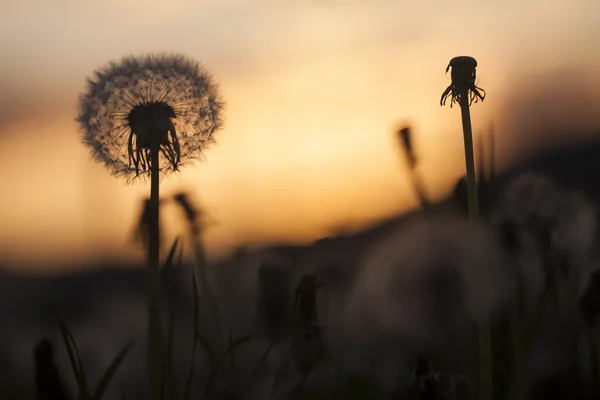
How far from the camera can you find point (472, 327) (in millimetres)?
2152

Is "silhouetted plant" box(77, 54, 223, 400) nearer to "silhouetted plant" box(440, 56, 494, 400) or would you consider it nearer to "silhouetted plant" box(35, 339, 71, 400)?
"silhouetted plant" box(35, 339, 71, 400)

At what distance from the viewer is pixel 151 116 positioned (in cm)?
256

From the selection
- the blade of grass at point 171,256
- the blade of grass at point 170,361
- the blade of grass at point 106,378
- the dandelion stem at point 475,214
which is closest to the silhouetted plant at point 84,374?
the blade of grass at point 106,378

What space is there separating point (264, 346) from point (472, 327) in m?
0.64

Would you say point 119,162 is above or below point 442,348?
above

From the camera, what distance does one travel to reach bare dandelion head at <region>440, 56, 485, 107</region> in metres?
2.19

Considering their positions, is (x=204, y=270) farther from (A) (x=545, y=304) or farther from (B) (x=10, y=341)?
(A) (x=545, y=304)

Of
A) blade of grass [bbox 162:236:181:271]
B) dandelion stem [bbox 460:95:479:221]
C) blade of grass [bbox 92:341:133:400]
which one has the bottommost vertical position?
blade of grass [bbox 92:341:133:400]

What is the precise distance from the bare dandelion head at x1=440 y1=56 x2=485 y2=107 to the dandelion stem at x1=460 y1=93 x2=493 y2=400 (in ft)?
0.12

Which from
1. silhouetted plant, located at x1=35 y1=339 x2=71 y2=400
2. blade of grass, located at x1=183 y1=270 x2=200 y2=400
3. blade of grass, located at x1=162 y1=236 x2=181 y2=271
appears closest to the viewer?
silhouetted plant, located at x1=35 y1=339 x2=71 y2=400

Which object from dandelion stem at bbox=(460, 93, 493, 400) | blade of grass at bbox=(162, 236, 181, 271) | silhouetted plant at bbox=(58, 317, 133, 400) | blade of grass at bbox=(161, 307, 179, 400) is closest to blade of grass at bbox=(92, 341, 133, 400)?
silhouetted plant at bbox=(58, 317, 133, 400)

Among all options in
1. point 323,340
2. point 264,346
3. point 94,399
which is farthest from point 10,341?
point 323,340

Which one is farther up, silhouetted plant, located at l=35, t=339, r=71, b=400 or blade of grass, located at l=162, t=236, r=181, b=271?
blade of grass, located at l=162, t=236, r=181, b=271

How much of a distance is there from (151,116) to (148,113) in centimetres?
3
